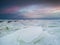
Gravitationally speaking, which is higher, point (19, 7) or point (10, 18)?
point (19, 7)

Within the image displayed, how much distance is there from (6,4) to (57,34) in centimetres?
75

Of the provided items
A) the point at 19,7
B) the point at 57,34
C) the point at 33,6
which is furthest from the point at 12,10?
the point at 57,34

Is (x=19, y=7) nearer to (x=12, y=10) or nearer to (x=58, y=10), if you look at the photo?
(x=12, y=10)

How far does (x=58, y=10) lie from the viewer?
1.26 m

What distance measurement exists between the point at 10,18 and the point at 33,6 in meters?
0.33

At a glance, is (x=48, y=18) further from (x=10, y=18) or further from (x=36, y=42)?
(x=10, y=18)

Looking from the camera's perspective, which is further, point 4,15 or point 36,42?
point 4,15

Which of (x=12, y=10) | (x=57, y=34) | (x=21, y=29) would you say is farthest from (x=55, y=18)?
(x=12, y=10)

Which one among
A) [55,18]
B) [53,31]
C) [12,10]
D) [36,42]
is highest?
[12,10]

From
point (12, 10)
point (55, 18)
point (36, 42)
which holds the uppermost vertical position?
point (12, 10)

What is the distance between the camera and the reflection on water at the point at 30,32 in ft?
3.92

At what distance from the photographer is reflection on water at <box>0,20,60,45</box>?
1.20m

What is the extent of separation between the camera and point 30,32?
1.24 metres

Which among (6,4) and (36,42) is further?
(6,4)
